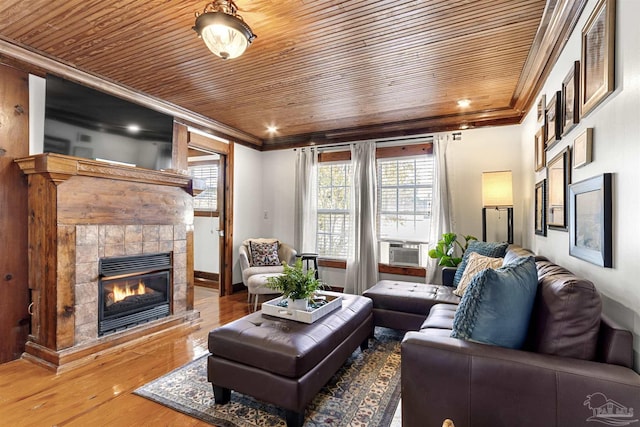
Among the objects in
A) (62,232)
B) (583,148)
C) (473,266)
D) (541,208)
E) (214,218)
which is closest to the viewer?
(583,148)

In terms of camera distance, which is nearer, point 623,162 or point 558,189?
point 623,162

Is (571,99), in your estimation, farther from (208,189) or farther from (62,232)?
(208,189)

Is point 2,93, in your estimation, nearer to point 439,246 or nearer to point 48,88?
point 48,88

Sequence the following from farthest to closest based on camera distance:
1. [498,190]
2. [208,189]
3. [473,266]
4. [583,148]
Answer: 1. [208,189]
2. [498,190]
3. [473,266]
4. [583,148]

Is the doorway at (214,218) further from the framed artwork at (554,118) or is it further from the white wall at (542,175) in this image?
the framed artwork at (554,118)

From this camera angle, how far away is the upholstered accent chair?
4133 mm

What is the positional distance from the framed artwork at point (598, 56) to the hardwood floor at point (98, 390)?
9.03ft

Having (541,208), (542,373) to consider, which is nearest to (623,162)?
(542,373)

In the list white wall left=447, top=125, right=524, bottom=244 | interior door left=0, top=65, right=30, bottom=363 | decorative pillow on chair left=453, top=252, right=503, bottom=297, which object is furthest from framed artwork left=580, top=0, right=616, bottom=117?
interior door left=0, top=65, right=30, bottom=363

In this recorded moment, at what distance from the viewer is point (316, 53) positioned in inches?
104

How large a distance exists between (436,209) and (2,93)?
15.0 ft

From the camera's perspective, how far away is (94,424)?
1831 mm

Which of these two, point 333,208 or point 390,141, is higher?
point 390,141

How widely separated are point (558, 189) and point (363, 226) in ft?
8.76
